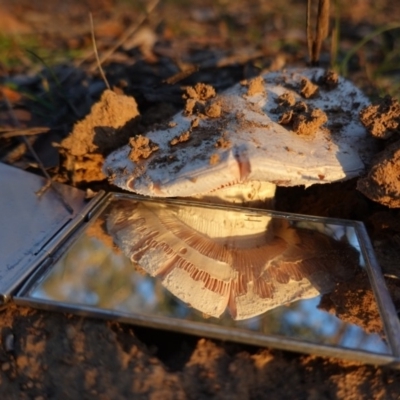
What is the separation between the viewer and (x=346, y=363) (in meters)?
1.10

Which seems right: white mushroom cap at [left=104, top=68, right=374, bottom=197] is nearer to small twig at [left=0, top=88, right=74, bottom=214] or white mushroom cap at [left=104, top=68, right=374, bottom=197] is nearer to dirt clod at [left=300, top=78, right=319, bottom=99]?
dirt clod at [left=300, top=78, right=319, bottom=99]

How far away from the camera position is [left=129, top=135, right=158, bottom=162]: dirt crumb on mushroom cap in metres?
1.37

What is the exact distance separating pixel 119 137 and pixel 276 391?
903mm

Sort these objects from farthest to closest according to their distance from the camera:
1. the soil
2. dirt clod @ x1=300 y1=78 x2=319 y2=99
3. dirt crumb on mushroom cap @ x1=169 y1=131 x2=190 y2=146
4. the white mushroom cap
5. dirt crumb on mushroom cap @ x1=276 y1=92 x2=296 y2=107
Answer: dirt clod @ x1=300 y1=78 x2=319 y2=99 → dirt crumb on mushroom cap @ x1=276 y1=92 x2=296 y2=107 → dirt crumb on mushroom cap @ x1=169 y1=131 x2=190 y2=146 → the white mushroom cap → the soil

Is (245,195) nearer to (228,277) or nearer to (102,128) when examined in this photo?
(228,277)

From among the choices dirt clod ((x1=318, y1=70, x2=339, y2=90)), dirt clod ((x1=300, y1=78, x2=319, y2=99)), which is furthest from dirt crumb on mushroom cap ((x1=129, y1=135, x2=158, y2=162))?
dirt clod ((x1=318, y1=70, x2=339, y2=90))

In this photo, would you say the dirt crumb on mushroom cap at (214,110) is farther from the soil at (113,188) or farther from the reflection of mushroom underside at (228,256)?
the reflection of mushroom underside at (228,256)

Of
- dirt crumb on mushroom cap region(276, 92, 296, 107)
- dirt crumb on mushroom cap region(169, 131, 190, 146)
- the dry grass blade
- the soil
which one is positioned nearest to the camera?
the soil

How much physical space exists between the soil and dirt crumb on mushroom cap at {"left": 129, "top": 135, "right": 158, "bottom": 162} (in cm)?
8

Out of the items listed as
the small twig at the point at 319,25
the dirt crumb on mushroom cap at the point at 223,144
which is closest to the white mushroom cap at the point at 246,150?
the dirt crumb on mushroom cap at the point at 223,144

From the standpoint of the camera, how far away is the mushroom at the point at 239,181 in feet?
4.06

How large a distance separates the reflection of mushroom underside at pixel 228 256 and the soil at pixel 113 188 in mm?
92

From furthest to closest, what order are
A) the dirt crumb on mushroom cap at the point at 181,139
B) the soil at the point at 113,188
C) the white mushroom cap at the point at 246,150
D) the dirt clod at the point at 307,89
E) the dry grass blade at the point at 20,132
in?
the dry grass blade at the point at 20,132 < the dirt clod at the point at 307,89 < the dirt crumb on mushroom cap at the point at 181,139 < the white mushroom cap at the point at 246,150 < the soil at the point at 113,188

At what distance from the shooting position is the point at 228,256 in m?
1.39
